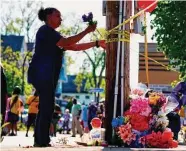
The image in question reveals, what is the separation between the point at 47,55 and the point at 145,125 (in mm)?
1409

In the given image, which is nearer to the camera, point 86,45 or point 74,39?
point 74,39

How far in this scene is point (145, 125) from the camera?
646cm

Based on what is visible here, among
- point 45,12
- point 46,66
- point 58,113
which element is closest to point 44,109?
point 46,66

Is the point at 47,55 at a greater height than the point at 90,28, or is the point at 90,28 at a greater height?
the point at 90,28

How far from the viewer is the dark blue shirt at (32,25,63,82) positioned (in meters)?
6.82

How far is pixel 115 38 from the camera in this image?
6801 mm

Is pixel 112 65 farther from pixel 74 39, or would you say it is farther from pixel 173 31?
pixel 173 31

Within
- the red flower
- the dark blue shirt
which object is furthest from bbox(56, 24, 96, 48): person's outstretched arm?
the red flower

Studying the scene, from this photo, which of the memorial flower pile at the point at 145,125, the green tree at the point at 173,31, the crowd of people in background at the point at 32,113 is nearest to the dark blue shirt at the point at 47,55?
the memorial flower pile at the point at 145,125

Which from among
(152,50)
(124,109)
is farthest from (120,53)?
(152,50)

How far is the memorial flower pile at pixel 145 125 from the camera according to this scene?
6.40m

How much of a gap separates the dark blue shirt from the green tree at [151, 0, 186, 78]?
787 inches

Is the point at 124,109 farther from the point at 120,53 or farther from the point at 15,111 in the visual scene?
the point at 15,111

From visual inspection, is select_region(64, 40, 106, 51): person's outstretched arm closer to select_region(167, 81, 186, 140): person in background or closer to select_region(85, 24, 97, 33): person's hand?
select_region(85, 24, 97, 33): person's hand
